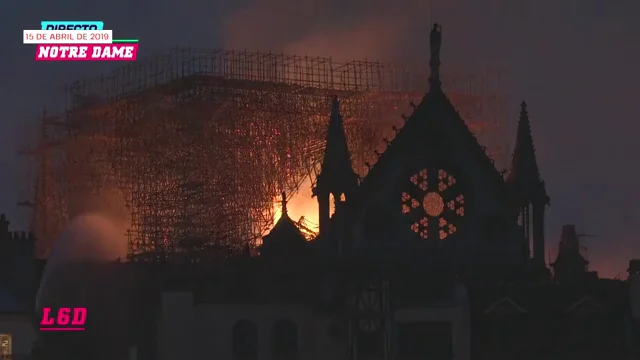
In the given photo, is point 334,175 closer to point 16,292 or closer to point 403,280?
point 403,280

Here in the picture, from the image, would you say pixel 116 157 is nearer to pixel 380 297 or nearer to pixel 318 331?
pixel 318 331

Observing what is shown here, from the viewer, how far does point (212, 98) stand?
114750mm

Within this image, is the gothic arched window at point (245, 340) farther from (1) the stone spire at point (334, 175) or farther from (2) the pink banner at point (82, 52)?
(2) the pink banner at point (82, 52)

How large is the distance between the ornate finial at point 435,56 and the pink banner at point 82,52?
97.6 ft

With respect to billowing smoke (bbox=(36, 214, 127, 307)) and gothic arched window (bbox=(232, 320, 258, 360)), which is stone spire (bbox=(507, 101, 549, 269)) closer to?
gothic arched window (bbox=(232, 320, 258, 360))

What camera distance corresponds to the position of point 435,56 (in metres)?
99.4

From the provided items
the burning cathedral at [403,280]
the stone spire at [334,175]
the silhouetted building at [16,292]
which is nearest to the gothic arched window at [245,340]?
the burning cathedral at [403,280]

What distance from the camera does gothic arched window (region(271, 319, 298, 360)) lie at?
302 feet

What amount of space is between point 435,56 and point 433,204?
8983 millimetres

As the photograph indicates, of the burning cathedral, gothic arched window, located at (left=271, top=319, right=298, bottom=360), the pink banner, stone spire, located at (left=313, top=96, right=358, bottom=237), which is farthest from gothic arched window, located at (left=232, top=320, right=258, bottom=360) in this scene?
the pink banner

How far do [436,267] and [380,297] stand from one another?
43.8 ft

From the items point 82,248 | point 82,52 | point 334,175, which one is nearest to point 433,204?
point 334,175

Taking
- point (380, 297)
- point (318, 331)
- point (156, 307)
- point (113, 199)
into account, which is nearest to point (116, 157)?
point (113, 199)

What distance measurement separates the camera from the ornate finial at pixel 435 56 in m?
97.4
